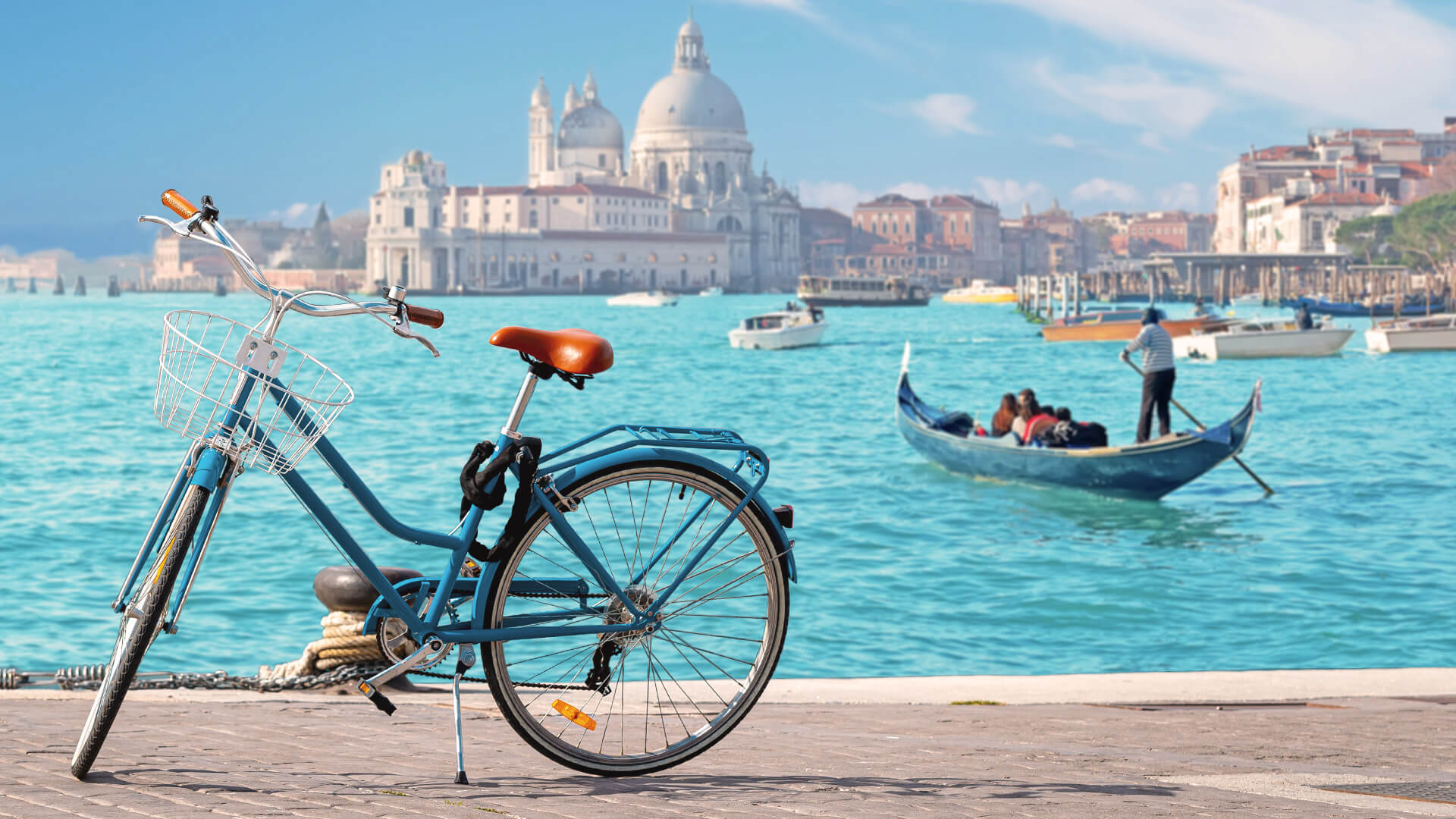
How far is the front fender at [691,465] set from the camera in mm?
2645

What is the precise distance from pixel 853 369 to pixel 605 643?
35076 mm

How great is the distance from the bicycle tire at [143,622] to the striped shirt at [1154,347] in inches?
402

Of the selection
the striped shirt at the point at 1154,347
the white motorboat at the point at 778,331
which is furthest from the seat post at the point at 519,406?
the white motorboat at the point at 778,331

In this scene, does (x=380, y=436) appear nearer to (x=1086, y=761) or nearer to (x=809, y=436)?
(x=809, y=436)

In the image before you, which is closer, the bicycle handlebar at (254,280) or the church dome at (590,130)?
the bicycle handlebar at (254,280)

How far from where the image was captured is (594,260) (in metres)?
113

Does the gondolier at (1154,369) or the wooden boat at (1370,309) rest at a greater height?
the wooden boat at (1370,309)

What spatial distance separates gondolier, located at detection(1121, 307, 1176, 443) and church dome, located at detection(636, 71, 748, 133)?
374 feet

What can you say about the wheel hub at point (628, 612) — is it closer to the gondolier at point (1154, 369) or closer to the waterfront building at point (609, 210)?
the gondolier at point (1154, 369)

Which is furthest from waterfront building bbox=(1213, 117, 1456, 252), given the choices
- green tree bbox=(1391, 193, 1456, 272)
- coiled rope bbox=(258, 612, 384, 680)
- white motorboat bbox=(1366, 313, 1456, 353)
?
coiled rope bbox=(258, 612, 384, 680)

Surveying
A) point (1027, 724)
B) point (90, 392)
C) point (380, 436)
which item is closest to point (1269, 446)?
point (380, 436)

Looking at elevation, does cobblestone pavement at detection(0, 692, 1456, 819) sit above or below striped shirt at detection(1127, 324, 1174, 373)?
below

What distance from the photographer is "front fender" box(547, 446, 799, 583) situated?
2.64m

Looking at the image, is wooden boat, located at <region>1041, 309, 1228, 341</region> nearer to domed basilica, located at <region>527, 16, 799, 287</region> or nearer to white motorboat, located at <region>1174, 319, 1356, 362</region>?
white motorboat, located at <region>1174, 319, 1356, 362</region>
